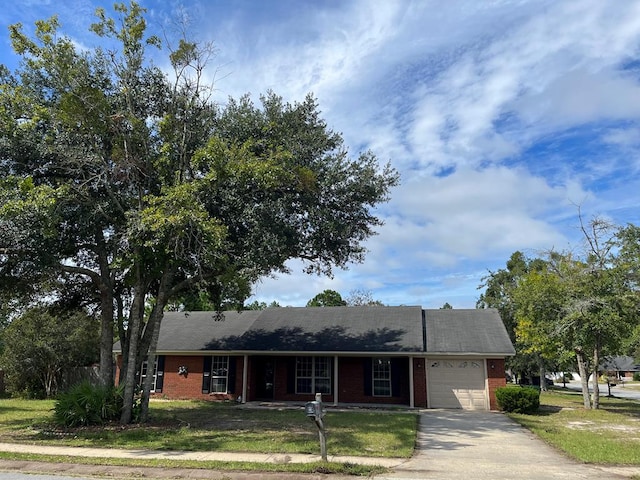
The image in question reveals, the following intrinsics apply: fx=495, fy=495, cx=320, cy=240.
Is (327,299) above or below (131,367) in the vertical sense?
above

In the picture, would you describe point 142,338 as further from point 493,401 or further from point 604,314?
point 604,314

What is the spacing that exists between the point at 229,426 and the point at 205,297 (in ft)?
19.6

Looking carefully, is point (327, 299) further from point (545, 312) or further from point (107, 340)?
point (107, 340)

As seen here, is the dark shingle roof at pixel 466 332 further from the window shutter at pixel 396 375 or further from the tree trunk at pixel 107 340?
the tree trunk at pixel 107 340

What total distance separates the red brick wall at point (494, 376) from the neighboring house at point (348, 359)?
1.6 inches

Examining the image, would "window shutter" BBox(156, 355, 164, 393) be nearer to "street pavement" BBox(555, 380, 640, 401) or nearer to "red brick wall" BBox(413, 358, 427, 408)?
"red brick wall" BBox(413, 358, 427, 408)

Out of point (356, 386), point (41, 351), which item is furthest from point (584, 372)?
point (41, 351)

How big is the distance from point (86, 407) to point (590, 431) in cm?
1466

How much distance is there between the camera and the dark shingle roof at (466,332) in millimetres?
21000

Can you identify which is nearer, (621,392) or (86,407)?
(86,407)

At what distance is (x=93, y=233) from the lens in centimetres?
1512

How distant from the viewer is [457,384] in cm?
2128

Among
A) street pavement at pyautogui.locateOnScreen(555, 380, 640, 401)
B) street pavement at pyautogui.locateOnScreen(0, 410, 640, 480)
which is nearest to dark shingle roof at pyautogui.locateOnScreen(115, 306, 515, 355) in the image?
street pavement at pyautogui.locateOnScreen(0, 410, 640, 480)

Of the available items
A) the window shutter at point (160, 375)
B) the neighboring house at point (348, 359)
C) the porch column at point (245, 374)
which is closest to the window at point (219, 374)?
the neighboring house at point (348, 359)
